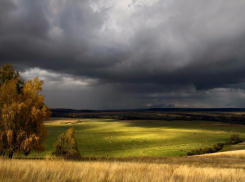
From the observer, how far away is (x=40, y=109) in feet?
75.5

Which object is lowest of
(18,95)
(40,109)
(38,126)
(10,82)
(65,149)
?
(65,149)

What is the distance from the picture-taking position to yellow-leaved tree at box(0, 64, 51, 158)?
20.8 metres

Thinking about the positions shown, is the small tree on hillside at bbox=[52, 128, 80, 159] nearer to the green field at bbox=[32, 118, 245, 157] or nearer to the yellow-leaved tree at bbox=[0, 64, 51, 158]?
the green field at bbox=[32, 118, 245, 157]

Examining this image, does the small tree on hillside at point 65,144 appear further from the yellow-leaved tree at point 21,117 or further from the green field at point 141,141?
the yellow-leaved tree at point 21,117

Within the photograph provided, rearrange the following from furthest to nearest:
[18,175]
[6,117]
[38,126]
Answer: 1. [38,126]
2. [6,117]
3. [18,175]

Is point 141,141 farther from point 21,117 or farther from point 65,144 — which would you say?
point 21,117

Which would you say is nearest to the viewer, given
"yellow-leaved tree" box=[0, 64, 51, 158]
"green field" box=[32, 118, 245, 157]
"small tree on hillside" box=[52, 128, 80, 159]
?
"yellow-leaved tree" box=[0, 64, 51, 158]

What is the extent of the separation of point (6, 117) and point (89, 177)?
2140 cm

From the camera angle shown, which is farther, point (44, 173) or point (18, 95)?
point (18, 95)

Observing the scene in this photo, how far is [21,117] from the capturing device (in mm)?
21781

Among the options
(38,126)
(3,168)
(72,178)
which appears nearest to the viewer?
(72,178)

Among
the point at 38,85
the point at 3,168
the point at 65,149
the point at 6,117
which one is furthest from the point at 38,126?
the point at 65,149

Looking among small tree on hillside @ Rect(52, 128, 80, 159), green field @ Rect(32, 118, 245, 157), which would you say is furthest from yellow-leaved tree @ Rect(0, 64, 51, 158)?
small tree on hillside @ Rect(52, 128, 80, 159)

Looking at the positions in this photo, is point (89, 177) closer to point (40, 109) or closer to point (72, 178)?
point (72, 178)
